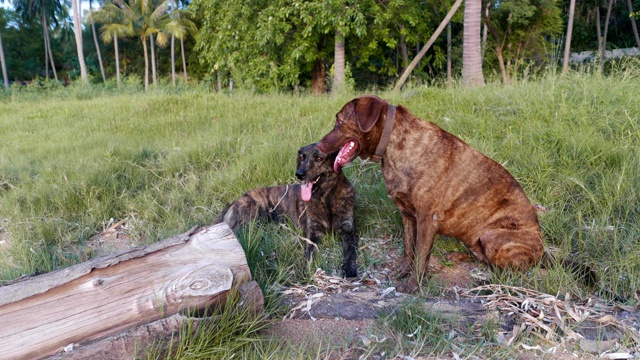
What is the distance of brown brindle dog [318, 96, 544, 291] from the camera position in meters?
3.21

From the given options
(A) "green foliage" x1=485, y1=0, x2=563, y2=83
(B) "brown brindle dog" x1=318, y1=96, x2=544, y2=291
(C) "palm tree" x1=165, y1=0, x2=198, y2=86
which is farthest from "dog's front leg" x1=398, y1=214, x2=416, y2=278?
(C) "palm tree" x1=165, y1=0, x2=198, y2=86

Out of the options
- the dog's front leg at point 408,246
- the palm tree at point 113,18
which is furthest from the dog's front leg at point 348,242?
the palm tree at point 113,18

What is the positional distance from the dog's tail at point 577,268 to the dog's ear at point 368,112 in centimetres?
160

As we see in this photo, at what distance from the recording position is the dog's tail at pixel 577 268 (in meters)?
3.13

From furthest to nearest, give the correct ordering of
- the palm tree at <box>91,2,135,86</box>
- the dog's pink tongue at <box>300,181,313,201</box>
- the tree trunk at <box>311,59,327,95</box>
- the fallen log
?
the palm tree at <box>91,2,135,86</box>
the tree trunk at <box>311,59,327,95</box>
the dog's pink tongue at <box>300,181,313,201</box>
the fallen log

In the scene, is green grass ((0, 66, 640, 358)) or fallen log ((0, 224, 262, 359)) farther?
green grass ((0, 66, 640, 358))

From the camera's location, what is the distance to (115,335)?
7.28ft

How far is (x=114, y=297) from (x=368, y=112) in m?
1.92

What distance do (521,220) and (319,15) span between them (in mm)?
10698

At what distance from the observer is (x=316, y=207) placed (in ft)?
13.4

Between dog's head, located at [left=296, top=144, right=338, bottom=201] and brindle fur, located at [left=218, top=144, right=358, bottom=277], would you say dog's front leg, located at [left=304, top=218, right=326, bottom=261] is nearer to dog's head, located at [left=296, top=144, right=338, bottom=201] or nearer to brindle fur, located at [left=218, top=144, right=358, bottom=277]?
brindle fur, located at [left=218, top=144, right=358, bottom=277]

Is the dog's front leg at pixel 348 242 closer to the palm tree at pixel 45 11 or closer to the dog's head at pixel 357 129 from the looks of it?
the dog's head at pixel 357 129

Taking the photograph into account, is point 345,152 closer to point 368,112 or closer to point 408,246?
point 368,112

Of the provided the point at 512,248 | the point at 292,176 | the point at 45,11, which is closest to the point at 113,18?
the point at 45,11
